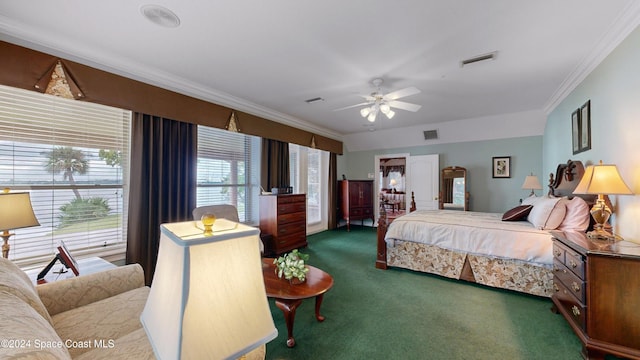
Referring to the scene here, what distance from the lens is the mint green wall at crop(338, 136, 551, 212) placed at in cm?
509

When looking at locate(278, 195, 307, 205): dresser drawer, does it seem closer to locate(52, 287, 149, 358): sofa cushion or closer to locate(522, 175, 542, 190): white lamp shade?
locate(52, 287, 149, 358): sofa cushion

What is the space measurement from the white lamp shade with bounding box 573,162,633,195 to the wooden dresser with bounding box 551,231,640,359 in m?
0.41

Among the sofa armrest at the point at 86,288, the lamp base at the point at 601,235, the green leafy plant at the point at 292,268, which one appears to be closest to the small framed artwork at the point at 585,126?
the lamp base at the point at 601,235

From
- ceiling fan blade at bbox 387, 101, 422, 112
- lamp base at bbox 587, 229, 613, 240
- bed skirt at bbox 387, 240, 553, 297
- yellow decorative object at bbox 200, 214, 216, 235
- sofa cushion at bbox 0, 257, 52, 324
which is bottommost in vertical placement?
bed skirt at bbox 387, 240, 553, 297

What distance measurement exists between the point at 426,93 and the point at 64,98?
4333 millimetres

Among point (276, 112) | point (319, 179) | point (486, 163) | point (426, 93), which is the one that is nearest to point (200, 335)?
point (426, 93)

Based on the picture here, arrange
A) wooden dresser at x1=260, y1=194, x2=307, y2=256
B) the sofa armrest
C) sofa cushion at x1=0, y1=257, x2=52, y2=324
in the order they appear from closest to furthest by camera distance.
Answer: sofa cushion at x1=0, y1=257, x2=52, y2=324, the sofa armrest, wooden dresser at x1=260, y1=194, x2=307, y2=256

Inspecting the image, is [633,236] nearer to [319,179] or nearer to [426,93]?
[426,93]

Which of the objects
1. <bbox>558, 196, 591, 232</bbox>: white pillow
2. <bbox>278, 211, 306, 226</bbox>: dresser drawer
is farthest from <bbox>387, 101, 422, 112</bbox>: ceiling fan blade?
<bbox>278, 211, 306, 226</bbox>: dresser drawer

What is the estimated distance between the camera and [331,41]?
2.39 meters

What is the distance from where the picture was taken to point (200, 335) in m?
0.59

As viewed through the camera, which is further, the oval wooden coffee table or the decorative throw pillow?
the decorative throw pillow

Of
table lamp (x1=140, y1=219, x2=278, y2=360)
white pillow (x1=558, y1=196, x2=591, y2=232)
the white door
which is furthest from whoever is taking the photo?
the white door

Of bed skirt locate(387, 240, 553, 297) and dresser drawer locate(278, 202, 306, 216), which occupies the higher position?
dresser drawer locate(278, 202, 306, 216)
